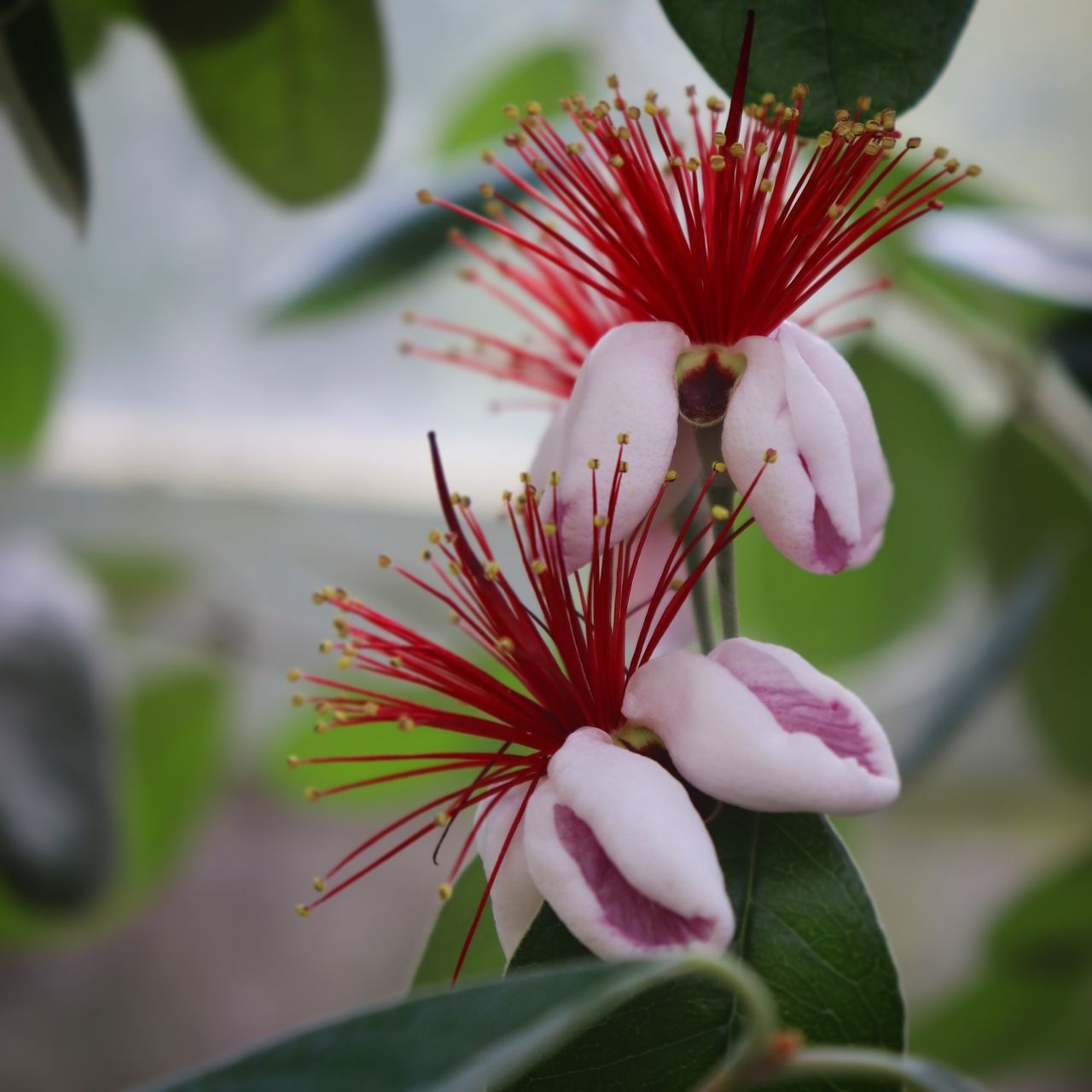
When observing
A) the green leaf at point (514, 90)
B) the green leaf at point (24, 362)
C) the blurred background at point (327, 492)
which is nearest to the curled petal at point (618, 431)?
the blurred background at point (327, 492)

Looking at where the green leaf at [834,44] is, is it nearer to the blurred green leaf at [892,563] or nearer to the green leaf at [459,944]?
the green leaf at [459,944]

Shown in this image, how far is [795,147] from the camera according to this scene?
43 centimetres

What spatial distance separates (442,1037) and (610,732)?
111mm

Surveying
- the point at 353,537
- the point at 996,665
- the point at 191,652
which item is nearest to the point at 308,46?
the point at 996,665

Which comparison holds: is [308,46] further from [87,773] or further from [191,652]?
[191,652]

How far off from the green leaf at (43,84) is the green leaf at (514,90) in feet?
1.57

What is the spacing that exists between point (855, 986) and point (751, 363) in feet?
0.58

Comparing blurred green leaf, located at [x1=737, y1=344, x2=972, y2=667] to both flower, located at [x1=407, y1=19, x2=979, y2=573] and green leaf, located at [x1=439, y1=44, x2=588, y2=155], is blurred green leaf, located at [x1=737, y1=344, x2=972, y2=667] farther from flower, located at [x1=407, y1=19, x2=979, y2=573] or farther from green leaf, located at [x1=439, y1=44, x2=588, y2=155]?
flower, located at [x1=407, y1=19, x2=979, y2=573]

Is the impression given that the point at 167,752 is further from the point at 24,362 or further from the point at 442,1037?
the point at 442,1037

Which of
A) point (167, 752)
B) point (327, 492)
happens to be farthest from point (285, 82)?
point (327, 492)

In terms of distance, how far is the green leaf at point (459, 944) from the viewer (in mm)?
431

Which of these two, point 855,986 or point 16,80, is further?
point 16,80

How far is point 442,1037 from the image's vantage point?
290mm

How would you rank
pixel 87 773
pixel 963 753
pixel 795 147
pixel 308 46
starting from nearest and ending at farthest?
pixel 795 147, pixel 308 46, pixel 87 773, pixel 963 753
